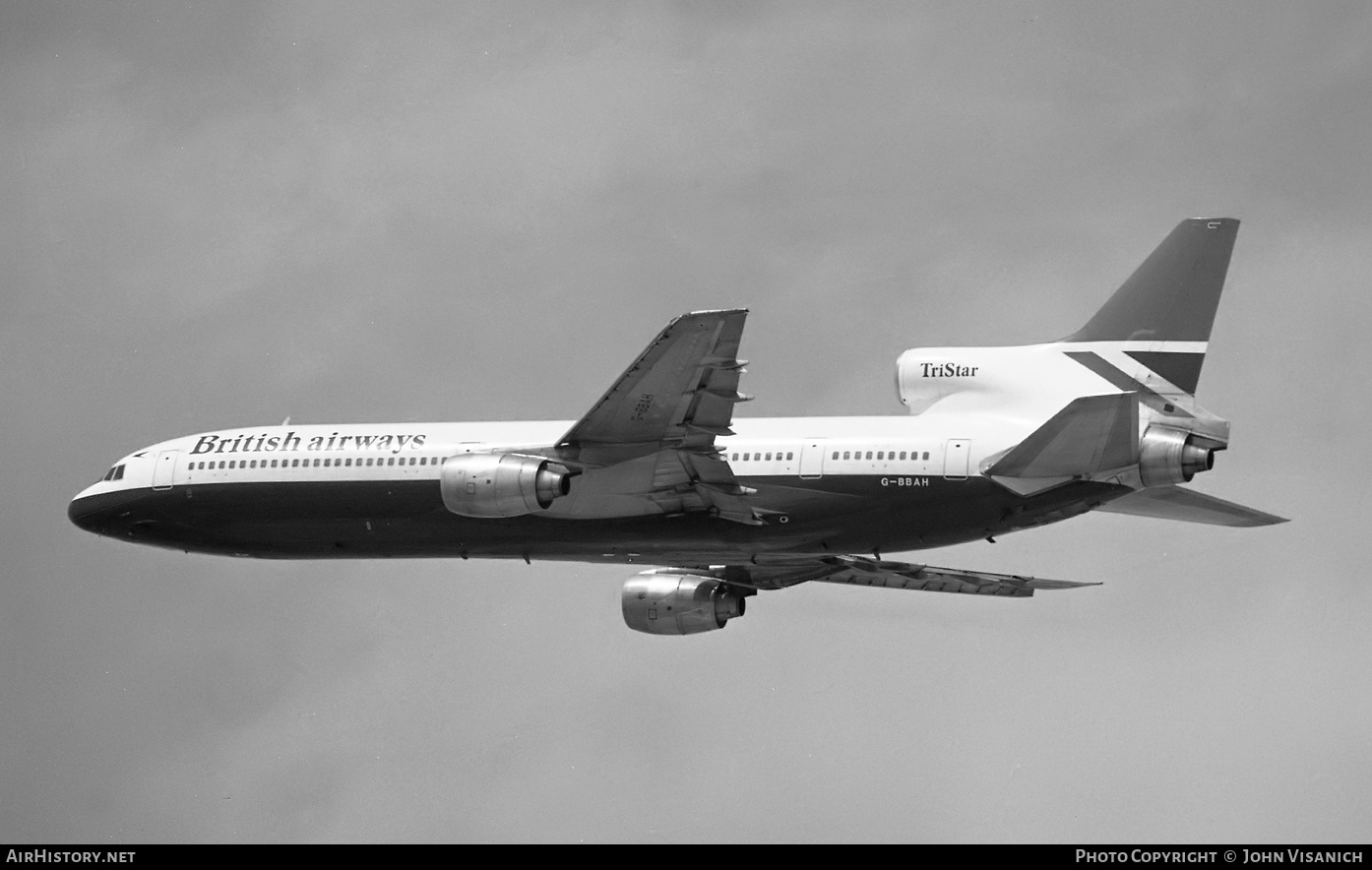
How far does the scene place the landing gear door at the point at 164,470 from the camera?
5594 centimetres

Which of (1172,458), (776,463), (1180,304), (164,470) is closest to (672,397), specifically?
(776,463)

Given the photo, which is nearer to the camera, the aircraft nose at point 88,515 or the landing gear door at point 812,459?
the landing gear door at point 812,459

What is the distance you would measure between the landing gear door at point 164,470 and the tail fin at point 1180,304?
80.8 feet

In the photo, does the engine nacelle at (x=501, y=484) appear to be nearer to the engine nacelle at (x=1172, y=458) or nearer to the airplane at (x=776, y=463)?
the airplane at (x=776, y=463)

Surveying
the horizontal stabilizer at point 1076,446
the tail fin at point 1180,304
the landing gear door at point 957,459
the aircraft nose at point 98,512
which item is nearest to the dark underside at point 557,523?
the aircraft nose at point 98,512

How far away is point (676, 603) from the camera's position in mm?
57000

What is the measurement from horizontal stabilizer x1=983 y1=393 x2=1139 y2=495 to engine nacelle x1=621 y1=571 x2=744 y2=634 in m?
12.2

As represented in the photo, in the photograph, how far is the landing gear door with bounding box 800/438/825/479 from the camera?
49156mm

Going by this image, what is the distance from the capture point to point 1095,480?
151ft

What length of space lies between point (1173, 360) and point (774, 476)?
9463mm
